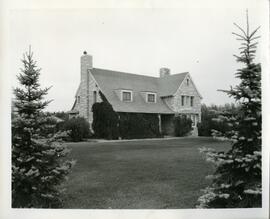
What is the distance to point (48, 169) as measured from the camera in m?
4.72

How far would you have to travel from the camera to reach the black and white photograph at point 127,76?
14.6 ft

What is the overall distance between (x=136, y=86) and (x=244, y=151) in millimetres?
2696

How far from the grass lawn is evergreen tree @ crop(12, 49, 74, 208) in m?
0.34

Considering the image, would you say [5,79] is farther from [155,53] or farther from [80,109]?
[155,53]

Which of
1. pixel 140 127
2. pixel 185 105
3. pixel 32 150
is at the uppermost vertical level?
pixel 185 105

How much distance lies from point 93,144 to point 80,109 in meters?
0.66

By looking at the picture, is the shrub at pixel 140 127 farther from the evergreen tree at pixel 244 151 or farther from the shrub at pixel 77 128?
the evergreen tree at pixel 244 151

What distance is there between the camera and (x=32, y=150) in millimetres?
4688

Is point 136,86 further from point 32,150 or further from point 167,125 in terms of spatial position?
point 32,150

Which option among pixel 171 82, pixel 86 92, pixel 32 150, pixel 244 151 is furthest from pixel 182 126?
pixel 32 150

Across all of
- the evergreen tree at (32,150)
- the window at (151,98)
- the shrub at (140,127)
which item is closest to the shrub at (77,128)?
the evergreen tree at (32,150)

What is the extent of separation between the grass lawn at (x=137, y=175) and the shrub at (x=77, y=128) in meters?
0.14

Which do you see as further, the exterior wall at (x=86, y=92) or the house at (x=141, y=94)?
the house at (x=141, y=94)

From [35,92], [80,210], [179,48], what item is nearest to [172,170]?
[80,210]
